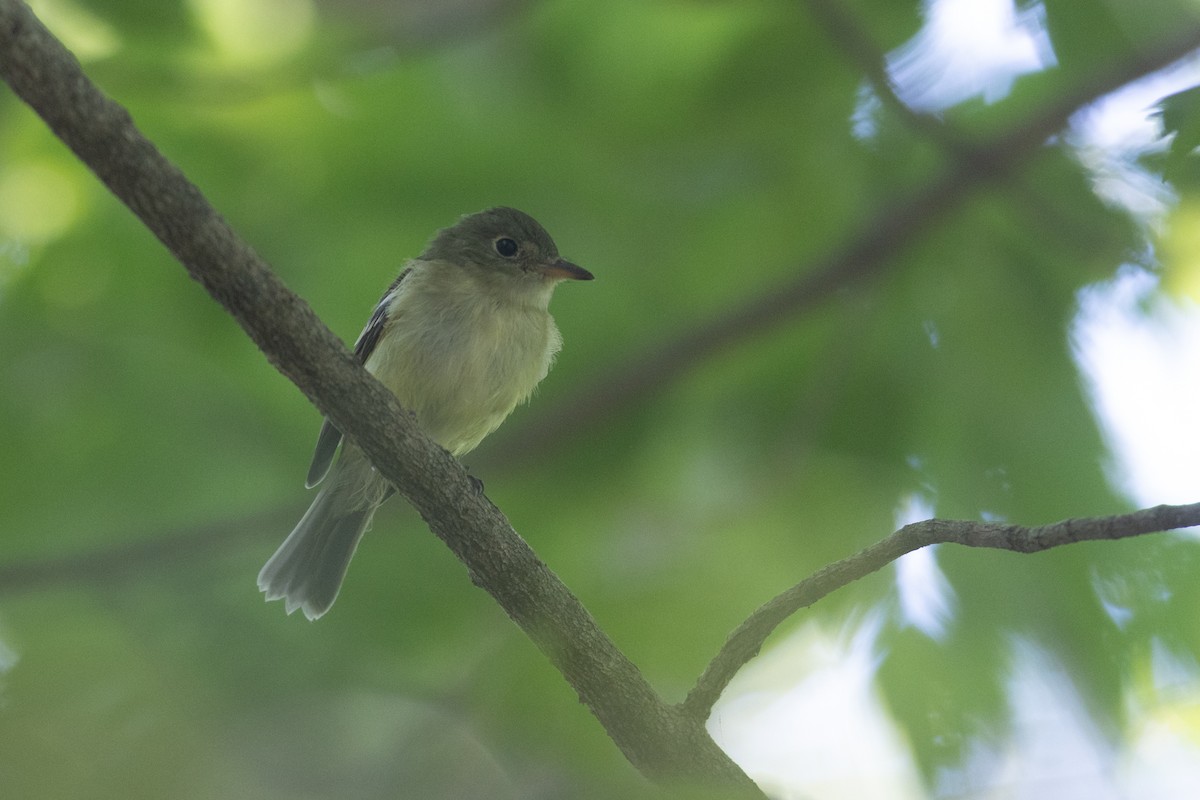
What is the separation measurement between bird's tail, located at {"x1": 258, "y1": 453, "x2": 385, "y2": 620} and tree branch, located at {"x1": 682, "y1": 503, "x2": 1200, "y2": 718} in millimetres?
2595

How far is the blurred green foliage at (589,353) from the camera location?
3824 millimetres

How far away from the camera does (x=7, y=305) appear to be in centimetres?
505

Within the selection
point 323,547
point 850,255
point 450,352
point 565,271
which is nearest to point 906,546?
point 850,255

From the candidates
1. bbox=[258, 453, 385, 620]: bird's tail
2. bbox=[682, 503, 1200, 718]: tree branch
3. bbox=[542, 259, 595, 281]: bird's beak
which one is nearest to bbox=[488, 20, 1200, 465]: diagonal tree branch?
bbox=[542, 259, 595, 281]: bird's beak

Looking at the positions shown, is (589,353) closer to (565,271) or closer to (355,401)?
(565,271)

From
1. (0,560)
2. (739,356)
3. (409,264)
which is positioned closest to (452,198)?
(409,264)

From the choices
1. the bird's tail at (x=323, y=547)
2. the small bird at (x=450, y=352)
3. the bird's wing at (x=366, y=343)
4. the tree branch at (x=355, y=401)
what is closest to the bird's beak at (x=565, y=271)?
the small bird at (x=450, y=352)

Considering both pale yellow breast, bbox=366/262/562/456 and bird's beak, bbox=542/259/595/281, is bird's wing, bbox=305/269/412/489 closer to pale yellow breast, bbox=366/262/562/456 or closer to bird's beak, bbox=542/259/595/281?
pale yellow breast, bbox=366/262/562/456

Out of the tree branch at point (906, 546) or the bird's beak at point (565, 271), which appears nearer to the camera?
the tree branch at point (906, 546)

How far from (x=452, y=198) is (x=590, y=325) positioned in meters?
0.93

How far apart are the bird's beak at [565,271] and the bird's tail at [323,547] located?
4.58 feet

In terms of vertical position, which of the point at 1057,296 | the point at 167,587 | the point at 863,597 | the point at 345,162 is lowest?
the point at 863,597

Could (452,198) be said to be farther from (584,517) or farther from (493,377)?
(584,517)

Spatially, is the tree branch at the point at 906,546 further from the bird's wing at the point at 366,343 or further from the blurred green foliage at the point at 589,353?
the bird's wing at the point at 366,343
